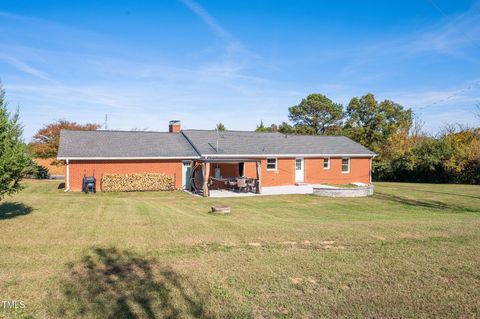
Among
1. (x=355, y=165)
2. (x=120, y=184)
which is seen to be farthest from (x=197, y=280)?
(x=355, y=165)

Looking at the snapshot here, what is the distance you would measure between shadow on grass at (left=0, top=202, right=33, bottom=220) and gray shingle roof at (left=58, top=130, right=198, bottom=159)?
7.31 metres

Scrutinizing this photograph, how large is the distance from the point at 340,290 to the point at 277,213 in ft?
28.7

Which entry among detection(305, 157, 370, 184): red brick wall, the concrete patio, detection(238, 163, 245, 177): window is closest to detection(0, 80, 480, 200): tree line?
detection(305, 157, 370, 184): red brick wall

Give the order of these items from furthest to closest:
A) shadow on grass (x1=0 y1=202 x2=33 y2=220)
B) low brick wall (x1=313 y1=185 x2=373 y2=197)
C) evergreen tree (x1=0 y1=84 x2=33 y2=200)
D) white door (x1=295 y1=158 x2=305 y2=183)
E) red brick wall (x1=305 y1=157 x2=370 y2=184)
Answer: red brick wall (x1=305 y1=157 x2=370 y2=184), white door (x1=295 y1=158 x2=305 y2=183), low brick wall (x1=313 y1=185 x2=373 y2=197), shadow on grass (x1=0 y1=202 x2=33 y2=220), evergreen tree (x1=0 y1=84 x2=33 y2=200)

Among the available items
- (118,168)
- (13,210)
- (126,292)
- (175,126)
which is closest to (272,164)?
(175,126)

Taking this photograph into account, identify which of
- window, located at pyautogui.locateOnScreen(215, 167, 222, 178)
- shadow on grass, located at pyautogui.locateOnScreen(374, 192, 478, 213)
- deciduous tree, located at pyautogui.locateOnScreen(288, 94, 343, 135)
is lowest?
shadow on grass, located at pyautogui.locateOnScreen(374, 192, 478, 213)

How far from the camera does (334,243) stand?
27.8ft

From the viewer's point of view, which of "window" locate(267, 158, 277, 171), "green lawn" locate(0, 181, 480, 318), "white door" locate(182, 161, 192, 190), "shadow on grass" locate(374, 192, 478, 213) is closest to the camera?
"green lawn" locate(0, 181, 480, 318)

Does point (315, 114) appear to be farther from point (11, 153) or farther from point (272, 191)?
point (11, 153)

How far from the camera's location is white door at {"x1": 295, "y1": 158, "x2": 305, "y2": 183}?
27272mm

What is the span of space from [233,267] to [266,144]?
20.8 meters

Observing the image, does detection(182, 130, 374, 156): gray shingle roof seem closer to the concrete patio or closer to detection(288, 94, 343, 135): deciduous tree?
the concrete patio

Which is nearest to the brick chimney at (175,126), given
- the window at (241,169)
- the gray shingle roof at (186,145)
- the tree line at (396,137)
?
the gray shingle roof at (186,145)

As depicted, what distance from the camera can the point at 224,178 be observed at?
77.7 ft
